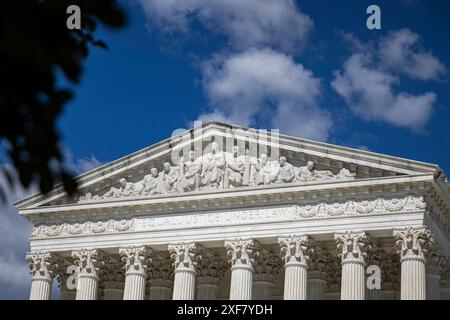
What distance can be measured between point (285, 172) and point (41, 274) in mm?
14433

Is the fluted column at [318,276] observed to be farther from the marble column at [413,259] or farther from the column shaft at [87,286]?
the column shaft at [87,286]

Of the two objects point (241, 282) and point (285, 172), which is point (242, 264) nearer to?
point (241, 282)

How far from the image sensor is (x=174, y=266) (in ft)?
136

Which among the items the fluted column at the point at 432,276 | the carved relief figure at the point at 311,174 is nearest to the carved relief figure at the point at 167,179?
the carved relief figure at the point at 311,174

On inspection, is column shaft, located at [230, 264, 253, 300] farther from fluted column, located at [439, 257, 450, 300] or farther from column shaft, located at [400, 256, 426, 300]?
fluted column, located at [439, 257, 450, 300]

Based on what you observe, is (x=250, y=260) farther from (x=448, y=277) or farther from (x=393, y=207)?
(x=448, y=277)

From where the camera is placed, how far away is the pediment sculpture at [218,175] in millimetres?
39406

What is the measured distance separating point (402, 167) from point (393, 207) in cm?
187

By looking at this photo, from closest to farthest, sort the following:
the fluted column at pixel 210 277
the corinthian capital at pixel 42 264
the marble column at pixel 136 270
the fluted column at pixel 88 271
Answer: the marble column at pixel 136 270
the fluted column at pixel 210 277
the fluted column at pixel 88 271
the corinthian capital at pixel 42 264

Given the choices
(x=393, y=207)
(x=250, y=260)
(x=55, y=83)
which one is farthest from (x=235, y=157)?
(x=55, y=83)

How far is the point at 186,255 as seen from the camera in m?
40.2

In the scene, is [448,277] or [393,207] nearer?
[393,207]

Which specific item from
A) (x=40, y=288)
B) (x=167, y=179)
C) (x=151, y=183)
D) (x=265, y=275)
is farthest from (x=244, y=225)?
(x=40, y=288)
